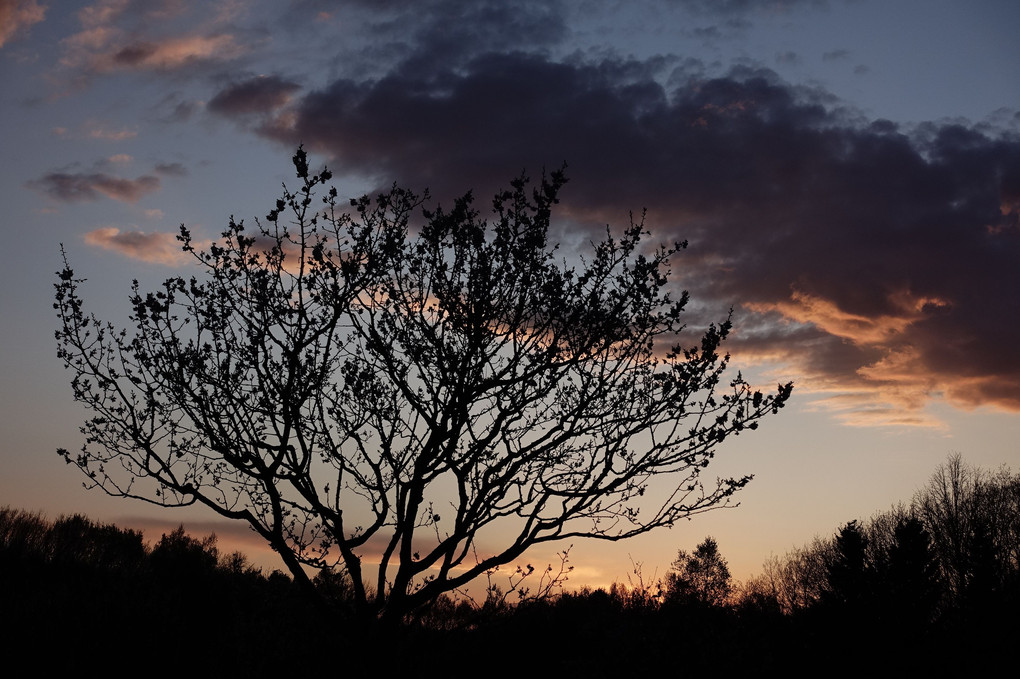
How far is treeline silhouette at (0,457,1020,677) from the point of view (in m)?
18.3

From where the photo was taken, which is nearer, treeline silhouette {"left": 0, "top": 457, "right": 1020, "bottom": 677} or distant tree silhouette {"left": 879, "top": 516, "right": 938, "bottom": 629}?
treeline silhouette {"left": 0, "top": 457, "right": 1020, "bottom": 677}

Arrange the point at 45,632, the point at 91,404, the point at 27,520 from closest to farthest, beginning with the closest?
the point at 91,404 → the point at 45,632 → the point at 27,520

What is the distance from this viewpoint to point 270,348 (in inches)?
426

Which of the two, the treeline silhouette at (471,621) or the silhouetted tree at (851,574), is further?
the silhouetted tree at (851,574)

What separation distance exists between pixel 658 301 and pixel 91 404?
7.96m

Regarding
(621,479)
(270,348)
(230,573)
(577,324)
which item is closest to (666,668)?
(621,479)

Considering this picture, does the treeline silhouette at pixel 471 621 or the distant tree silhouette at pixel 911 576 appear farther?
the distant tree silhouette at pixel 911 576

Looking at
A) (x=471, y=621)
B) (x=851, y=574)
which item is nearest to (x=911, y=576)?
(x=851, y=574)

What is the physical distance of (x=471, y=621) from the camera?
1184 centimetres

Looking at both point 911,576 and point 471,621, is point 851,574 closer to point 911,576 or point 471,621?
point 911,576

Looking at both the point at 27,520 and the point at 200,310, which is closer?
the point at 200,310

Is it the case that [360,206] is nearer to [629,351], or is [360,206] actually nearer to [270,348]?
[270,348]

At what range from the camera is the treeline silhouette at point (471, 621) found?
1834cm

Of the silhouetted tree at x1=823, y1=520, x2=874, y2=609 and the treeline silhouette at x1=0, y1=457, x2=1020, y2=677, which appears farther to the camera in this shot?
the silhouetted tree at x1=823, y1=520, x2=874, y2=609
